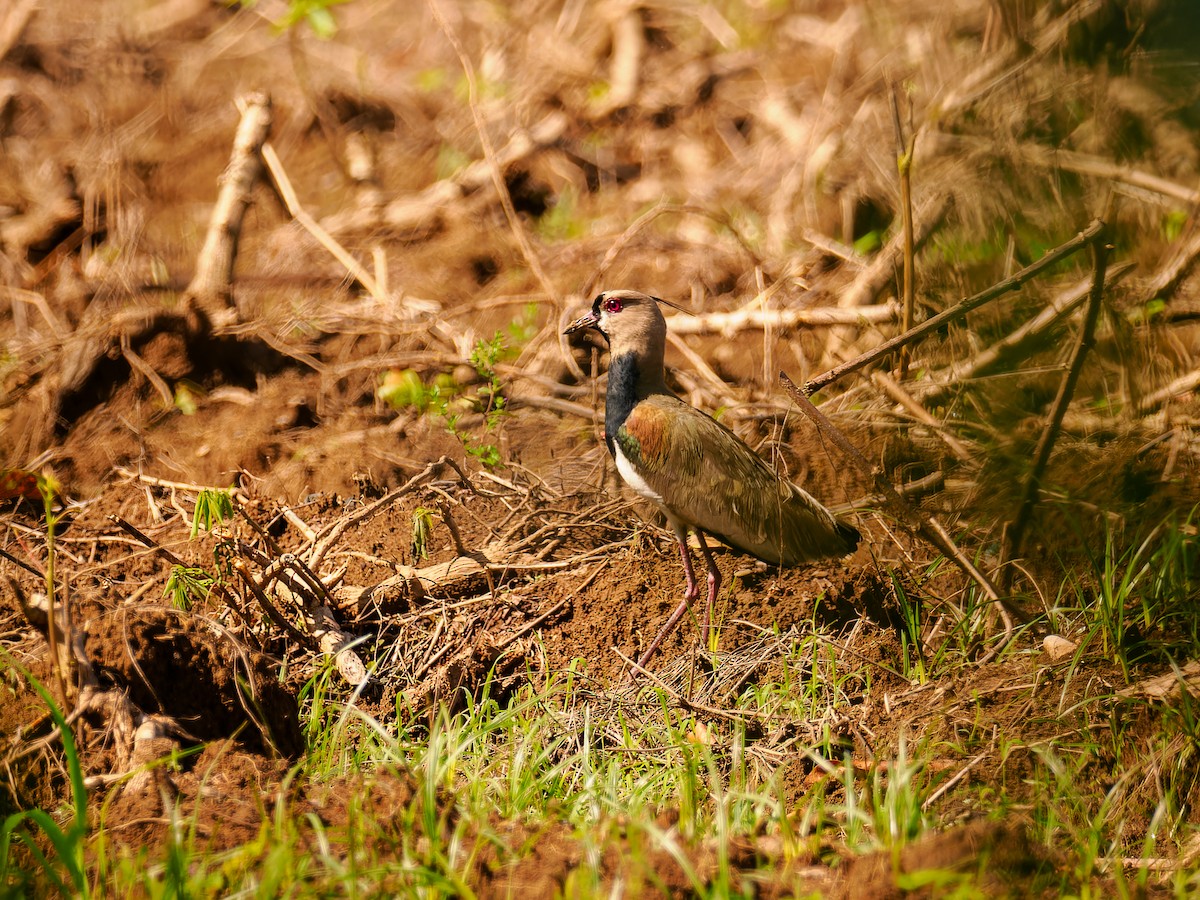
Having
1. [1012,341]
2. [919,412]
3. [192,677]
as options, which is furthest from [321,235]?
[1012,341]

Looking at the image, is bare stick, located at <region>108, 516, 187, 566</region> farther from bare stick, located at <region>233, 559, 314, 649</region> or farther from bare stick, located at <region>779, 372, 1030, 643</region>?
bare stick, located at <region>779, 372, 1030, 643</region>

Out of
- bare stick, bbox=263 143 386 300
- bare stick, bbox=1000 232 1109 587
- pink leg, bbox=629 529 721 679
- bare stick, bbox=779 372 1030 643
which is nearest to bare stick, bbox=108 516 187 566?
pink leg, bbox=629 529 721 679

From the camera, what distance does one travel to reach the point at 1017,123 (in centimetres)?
355

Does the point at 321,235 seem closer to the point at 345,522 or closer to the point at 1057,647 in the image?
the point at 345,522

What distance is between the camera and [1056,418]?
319cm

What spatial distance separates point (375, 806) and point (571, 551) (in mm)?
1813

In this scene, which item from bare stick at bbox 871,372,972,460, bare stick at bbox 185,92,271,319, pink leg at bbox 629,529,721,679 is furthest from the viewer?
bare stick at bbox 185,92,271,319

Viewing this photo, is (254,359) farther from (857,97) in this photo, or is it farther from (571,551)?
(857,97)

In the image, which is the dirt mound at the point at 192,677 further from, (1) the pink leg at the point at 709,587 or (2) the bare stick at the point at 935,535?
(2) the bare stick at the point at 935,535

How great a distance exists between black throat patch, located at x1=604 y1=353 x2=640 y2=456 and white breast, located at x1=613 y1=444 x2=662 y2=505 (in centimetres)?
16

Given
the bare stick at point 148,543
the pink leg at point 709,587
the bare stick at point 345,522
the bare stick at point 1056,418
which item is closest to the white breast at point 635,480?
the pink leg at point 709,587

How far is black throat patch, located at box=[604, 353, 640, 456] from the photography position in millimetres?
4328

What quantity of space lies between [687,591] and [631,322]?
3.74 feet

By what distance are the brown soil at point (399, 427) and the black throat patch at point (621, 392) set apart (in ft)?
1.22
